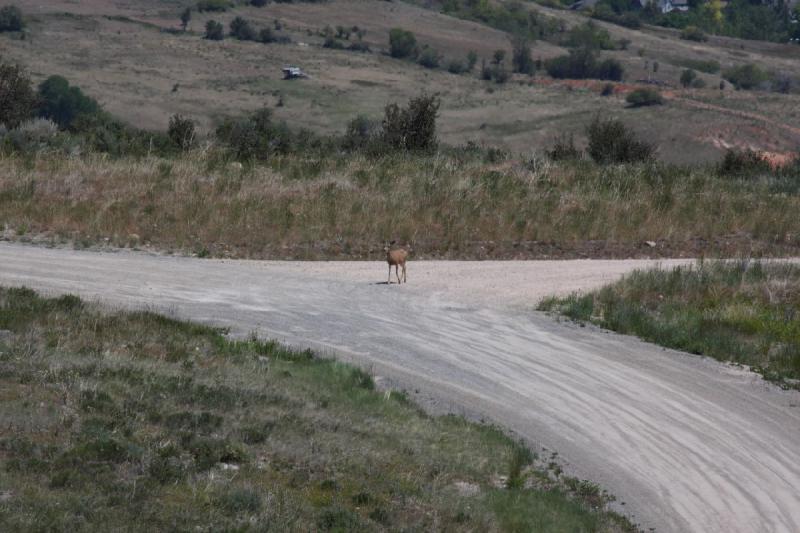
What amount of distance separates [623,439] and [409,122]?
26.1m

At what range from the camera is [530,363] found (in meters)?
17.2

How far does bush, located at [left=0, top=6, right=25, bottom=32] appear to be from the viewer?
115 metres

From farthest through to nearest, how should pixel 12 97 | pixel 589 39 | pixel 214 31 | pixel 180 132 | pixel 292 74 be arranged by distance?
pixel 589 39 < pixel 214 31 < pixel 292 74 < pixel 12 97 < pixel 180 132

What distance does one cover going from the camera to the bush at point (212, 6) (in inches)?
5541

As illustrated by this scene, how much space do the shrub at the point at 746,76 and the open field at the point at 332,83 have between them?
216cm

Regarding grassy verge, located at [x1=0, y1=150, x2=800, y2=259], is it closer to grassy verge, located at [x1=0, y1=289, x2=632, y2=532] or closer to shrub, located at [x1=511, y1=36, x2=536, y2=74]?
grassy verge, located at [x1=0, y1=289, x2=632, y2=532]

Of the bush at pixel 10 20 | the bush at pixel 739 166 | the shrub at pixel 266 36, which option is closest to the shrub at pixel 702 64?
the shrub at pixel 266 36

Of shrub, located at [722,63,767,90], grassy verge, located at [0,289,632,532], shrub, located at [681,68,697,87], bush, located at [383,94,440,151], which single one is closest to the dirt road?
grassy verge, located at [0,289,632,532]

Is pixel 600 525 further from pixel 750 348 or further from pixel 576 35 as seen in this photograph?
pixel 576 35

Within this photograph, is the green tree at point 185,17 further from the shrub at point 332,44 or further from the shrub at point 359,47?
the shrub at point 359,47

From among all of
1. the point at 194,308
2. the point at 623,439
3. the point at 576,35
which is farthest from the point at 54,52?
the point at 623,439

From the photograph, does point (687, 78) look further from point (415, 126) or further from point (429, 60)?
point (415, 126)

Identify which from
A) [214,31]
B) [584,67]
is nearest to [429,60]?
[584,67]

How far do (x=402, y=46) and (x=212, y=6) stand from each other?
24175 mm
